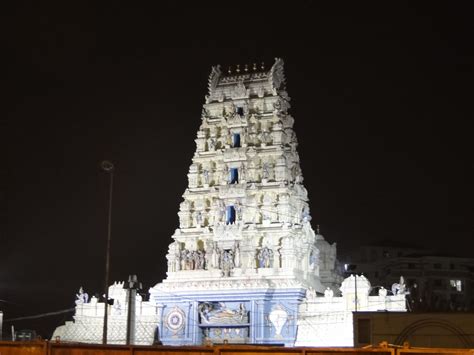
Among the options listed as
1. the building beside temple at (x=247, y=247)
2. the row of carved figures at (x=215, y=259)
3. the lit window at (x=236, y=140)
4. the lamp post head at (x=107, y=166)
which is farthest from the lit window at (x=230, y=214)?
the lamp post head at (x=107, y=166)

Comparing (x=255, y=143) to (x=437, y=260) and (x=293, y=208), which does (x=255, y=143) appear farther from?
(x=437, y=260)

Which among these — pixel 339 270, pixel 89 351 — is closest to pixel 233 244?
pixel 339 270

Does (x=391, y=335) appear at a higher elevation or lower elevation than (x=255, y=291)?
lower

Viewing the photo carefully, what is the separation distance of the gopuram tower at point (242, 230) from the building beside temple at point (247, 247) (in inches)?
3.0

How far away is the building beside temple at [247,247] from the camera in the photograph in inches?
2069

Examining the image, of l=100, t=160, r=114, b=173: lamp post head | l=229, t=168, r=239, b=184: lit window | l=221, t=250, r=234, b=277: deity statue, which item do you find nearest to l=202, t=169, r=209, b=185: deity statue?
l=229, t=168, r=239, b=184: lit window

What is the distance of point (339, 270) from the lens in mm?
66000

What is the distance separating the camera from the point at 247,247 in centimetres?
5478

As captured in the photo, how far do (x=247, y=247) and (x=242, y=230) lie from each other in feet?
4.32

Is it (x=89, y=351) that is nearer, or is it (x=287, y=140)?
(x=89, y=351)

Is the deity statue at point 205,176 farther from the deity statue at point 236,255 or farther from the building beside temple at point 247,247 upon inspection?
the deity statue at point 236,255

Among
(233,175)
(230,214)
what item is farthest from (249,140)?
(230,214)

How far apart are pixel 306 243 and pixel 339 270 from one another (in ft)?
35.9

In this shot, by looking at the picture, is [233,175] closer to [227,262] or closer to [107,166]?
[227,262]
